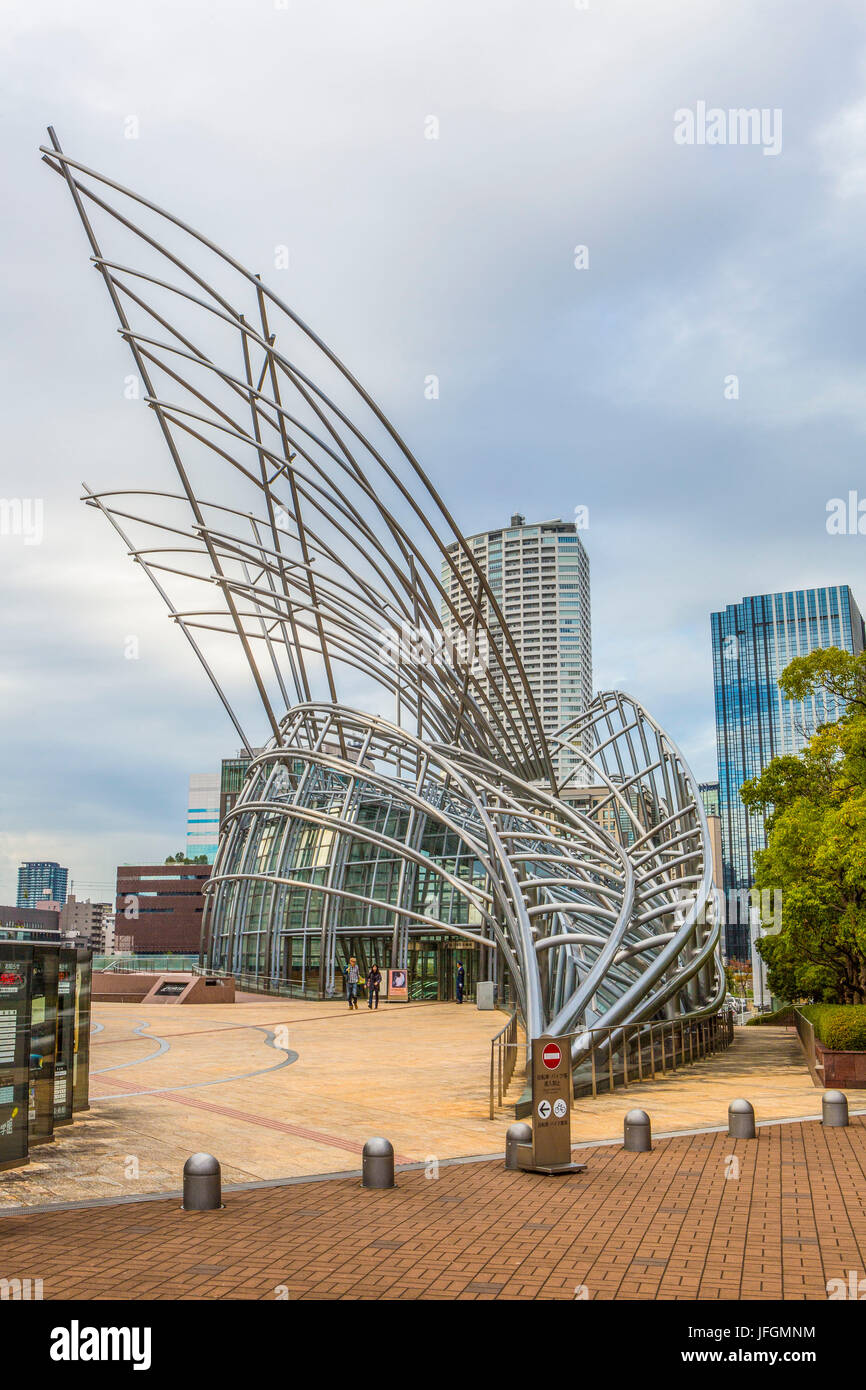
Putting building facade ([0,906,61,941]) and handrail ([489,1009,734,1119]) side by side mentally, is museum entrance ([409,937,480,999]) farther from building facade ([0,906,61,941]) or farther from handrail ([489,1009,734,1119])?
building facade ([0,906,61,941])

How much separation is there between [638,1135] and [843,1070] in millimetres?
8057

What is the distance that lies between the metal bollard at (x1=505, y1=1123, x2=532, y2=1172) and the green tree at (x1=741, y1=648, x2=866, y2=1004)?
11.9m

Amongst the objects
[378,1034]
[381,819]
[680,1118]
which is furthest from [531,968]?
[381,819]

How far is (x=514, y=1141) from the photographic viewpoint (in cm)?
1233

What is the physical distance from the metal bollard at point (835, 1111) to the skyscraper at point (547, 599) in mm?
165187

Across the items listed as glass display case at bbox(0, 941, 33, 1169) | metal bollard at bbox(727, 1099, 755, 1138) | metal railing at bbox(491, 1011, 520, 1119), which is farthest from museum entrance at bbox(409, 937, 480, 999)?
glass display case at bbox(0, 941, 33, 1169)

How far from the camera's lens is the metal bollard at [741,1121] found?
14.1m

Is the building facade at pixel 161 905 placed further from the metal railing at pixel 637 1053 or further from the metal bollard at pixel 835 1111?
the metal bollard at pixel 835 1111

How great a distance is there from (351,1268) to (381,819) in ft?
132

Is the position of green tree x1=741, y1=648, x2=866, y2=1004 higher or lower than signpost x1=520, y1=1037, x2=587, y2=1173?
higher

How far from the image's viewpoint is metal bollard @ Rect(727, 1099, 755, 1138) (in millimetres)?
14055

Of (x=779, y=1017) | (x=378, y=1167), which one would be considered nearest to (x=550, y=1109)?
(x=378, y=1167)

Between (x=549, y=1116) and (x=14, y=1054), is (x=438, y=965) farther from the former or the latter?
(x=14, y=1054)

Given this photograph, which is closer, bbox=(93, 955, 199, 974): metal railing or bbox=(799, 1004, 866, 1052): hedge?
bbox=(799, 1004, 866, 1052): hedge
